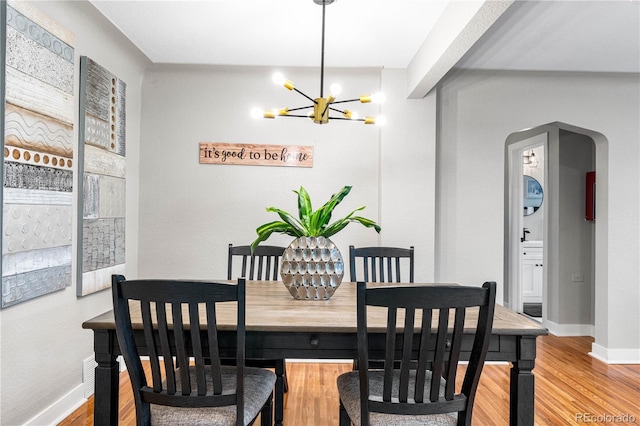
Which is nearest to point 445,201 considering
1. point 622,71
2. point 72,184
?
point 622,71

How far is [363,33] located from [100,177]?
79.4 inches

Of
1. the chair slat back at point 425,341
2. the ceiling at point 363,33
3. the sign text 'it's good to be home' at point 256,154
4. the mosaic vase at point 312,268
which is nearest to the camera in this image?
the chair slat back at point 425,341

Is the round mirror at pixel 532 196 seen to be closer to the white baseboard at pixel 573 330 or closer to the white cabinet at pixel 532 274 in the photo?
the white cabinet at pixel 532 274

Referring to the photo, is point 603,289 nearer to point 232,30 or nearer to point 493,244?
point 493,244

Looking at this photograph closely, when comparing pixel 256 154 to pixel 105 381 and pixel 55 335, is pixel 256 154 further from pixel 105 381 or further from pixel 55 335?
pixel 105 381

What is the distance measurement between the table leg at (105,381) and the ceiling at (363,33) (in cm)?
195

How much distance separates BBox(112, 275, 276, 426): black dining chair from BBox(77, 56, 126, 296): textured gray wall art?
145cm

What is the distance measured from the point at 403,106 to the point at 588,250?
2.63 meters

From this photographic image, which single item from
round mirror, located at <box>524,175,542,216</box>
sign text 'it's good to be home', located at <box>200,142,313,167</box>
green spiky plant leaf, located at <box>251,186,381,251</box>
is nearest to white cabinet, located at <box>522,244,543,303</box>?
round mirror, located at <box>524,175,542,216</box>

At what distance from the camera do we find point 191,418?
5.39 feet

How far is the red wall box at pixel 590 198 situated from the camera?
4691 mm

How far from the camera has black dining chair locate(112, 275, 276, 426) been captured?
148 cm

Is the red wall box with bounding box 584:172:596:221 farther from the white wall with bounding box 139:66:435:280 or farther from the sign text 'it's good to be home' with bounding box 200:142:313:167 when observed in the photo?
the sign text 'it's good to be home' with bounding box 200:142:313:167

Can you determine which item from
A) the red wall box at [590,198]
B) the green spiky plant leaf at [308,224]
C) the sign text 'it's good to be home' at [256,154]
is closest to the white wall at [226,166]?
the sign text 'it's good to be home' at [256,154]
